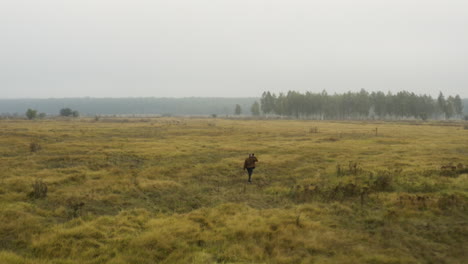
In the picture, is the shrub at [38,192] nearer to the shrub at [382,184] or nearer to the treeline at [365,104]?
the shrub at [382,184]

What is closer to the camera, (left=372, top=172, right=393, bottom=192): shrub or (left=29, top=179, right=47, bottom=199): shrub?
(left=29, top=179, right=47, bottom=199): shrub

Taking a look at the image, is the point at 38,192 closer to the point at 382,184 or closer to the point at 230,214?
the point at 230,214

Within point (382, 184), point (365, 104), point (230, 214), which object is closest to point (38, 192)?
point (230, 214)

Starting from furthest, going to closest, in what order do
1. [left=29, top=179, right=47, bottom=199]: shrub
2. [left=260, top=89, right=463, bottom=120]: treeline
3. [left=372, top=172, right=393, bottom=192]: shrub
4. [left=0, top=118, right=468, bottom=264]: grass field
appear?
[left=260, top=89, right=463, bottom=120]: treeline, [left=372, top=172, right=393, bottom=192]: shrub, [left=29, top=179, right=47, bottom=199]: shrub, [left=0, top=118, right=468, bottom=264]: grass field

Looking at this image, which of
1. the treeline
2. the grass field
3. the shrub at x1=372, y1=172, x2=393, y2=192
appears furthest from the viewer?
the treeline

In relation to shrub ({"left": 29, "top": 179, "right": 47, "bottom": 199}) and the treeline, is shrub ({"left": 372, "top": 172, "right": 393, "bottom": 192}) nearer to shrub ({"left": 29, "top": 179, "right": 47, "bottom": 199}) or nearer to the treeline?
shrub ({"left": 29, "top": 179, "right": 47, "bottom": 199})

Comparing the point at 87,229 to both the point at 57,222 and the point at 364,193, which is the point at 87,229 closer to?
the point at 57,222

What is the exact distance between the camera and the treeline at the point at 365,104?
120 m

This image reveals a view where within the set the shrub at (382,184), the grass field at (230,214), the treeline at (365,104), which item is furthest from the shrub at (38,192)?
the treeline at (365,104)

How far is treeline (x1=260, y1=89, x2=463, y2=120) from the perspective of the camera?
119750mm

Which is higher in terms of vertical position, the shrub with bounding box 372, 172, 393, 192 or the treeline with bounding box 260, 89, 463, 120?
the treeline with bounding box 260, 89, 463, 120

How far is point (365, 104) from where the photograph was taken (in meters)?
128

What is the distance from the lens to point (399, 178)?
1780cm

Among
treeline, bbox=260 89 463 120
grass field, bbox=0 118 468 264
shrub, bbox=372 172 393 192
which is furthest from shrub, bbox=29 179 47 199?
treeline, bbox=260 89 463 120
